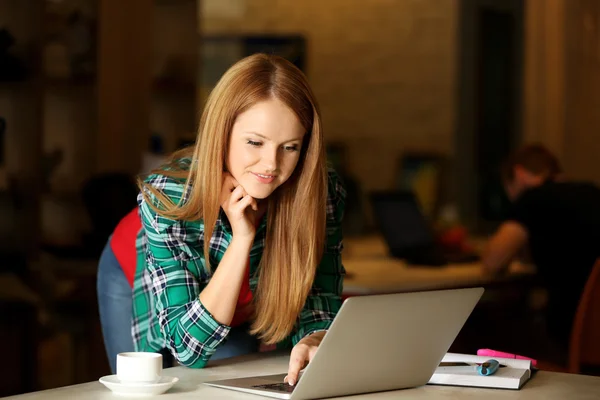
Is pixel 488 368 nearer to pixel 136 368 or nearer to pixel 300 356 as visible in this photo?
pixel 300 356

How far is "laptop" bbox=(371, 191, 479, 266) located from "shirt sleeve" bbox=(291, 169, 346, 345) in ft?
7.78

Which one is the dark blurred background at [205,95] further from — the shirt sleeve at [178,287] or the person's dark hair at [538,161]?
the shirt sleeve at [178,287]

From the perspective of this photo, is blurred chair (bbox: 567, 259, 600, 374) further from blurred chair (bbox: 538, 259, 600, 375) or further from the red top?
the red top

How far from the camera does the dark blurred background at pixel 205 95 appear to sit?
406 centimetres

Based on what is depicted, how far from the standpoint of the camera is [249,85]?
2.04 m

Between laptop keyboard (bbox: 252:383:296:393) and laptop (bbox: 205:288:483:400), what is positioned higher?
laptop (bbox: 205:288:483:400)

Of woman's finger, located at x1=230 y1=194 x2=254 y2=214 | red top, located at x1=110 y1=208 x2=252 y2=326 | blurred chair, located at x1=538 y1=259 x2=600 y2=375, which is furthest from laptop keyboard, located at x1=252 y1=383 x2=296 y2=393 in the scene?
blurred chair, located at x1=538 y1=259 x2=600 y2=375

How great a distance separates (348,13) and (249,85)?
5.70m

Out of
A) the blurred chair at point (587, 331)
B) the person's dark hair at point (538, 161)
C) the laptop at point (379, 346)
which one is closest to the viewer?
the laptop at point (379, 346)

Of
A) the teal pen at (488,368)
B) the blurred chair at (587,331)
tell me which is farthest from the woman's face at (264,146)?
the blurred chair at (587,331)

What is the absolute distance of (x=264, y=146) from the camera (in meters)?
1.99

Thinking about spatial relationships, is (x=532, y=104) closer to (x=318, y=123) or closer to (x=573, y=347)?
(x=573, y=347)

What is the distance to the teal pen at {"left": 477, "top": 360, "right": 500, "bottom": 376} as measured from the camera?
1.86 metres

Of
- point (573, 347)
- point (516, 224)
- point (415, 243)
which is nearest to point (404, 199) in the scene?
point (415, 243)
